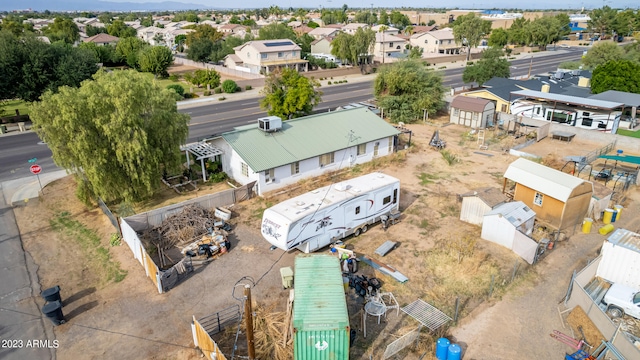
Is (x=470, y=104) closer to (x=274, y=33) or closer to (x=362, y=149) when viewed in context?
(x=362, y=149)

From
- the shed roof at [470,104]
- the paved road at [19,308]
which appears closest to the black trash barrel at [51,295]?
the paved road at [19,308]

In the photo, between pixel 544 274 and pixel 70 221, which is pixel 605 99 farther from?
pixel 70 221

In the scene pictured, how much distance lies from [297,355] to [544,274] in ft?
47.4

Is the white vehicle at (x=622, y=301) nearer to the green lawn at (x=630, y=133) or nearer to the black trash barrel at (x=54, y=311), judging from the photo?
the black trash barrel at (x=54, y=311)

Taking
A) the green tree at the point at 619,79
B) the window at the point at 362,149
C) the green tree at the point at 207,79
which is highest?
the green tree at the point at 619,79

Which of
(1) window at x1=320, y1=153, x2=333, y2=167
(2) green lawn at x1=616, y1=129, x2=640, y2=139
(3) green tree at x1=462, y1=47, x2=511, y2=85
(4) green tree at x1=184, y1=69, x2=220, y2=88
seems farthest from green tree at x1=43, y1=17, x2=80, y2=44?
(2) green lawn at x1=616, y1=129, x2=640, y2=139

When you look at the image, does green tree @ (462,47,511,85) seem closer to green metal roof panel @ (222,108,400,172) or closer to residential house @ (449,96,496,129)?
residential house @ (449,96,496,129)

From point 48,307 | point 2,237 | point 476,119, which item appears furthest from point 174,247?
point 476,119

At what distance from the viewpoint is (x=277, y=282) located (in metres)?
20.9

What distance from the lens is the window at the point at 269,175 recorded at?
30312mm

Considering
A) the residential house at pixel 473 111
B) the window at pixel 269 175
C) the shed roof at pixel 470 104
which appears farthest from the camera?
the residential house at pixel 473 111

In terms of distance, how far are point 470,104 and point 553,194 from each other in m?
24.9

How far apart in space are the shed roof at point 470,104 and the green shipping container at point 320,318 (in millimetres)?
36687

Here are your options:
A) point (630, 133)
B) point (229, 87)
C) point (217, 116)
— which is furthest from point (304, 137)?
point (630, 133)
